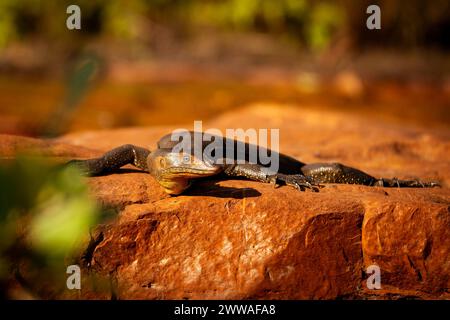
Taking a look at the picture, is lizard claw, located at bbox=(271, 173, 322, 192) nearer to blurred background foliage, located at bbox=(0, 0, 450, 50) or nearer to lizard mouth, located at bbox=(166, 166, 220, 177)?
lizard mouth, located at bbox=(166, 166, 220, 177)

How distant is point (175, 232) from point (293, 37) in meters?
15.5

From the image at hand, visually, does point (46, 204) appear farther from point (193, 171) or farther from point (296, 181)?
point (296, 181)

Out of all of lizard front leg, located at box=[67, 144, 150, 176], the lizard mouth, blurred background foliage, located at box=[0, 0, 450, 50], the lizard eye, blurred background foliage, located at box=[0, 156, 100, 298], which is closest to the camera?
blurred background foliage, located at box=[0, 156, 100, 298]

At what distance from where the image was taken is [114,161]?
532 cm

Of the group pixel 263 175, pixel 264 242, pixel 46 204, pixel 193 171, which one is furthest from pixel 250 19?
pixel 46 204

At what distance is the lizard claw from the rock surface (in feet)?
0.27

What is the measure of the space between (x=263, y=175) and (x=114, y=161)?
54.5 inches

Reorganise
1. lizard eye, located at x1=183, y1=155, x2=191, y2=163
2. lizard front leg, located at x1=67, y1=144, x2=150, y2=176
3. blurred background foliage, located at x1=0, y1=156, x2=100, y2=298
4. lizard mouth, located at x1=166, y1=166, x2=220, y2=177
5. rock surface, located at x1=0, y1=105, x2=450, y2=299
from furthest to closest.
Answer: lizard front leg, located at x1=67, y1=144, x2=150, y2=176 → rock surface, located at x1=0, y1=105, x2=450, y2=299 → lizard eye, located at x1=183, y1=155, x2=191, y2=163 → lizard mouth, located at x1=166, y1=166, x2=220, y2=177 → blurred background foliage, located at x1=0, y1=156, x2=100, y2=298

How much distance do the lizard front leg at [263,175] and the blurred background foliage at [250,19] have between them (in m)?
13.3

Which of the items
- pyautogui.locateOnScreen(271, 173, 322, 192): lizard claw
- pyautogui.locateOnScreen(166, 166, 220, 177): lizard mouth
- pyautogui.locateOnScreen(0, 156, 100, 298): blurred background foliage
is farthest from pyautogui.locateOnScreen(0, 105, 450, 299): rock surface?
pyautogui.locateOnScreen(0, 156, 100, 298): blurred background foliage

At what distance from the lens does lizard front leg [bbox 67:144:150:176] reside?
5.21m
